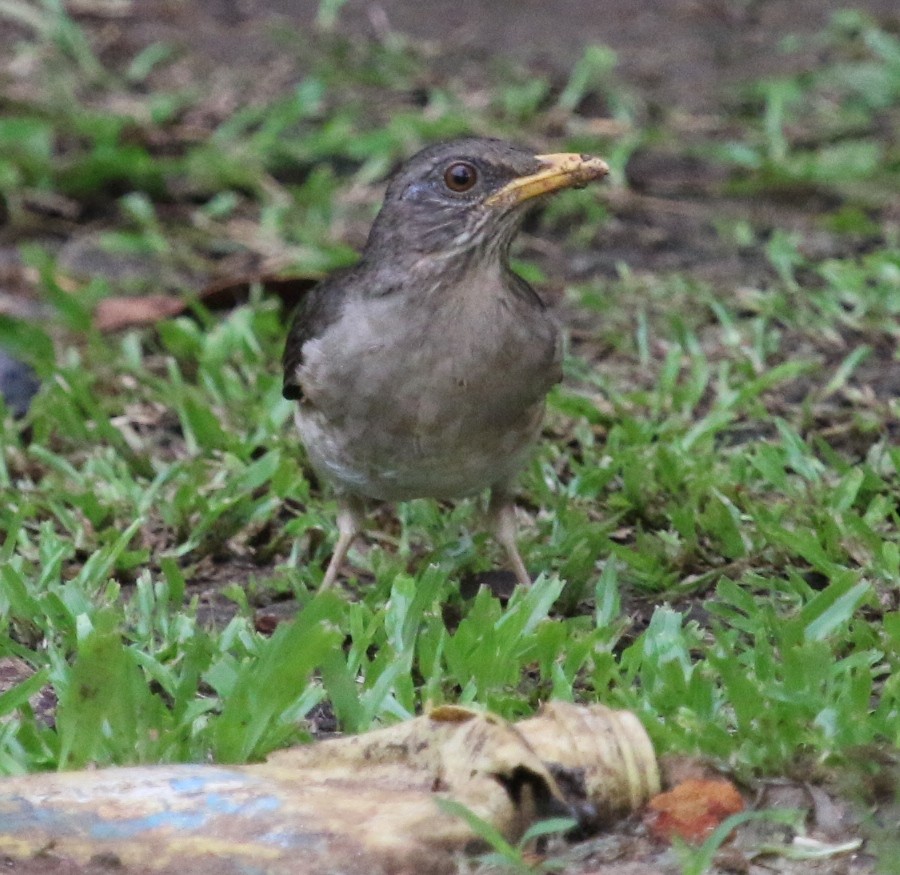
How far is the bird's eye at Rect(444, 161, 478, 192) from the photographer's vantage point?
5512mm

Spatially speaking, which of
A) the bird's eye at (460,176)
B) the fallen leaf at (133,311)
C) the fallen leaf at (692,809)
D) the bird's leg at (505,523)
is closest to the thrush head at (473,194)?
the bird's eye at (460,176)

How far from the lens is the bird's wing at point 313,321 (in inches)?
224

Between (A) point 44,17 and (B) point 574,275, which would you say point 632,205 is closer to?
(B) point 574,275

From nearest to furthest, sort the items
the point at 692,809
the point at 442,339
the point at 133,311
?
the point at 692,809 < the point at 442,339 < the point at 133,311

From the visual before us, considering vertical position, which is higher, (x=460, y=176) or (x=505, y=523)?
(x=460, y=176)

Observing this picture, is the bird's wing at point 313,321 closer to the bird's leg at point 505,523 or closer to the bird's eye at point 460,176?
the bird's eye at point 460,176

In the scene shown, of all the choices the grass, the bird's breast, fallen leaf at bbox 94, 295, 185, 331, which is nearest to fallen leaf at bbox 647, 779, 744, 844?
the grass

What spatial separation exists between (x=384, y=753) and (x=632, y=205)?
5.83m

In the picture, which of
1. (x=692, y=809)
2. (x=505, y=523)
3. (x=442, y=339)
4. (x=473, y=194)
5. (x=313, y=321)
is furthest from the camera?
(x=505, y=523)

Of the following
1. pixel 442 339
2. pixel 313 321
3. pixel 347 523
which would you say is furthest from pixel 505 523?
pixel 313 321

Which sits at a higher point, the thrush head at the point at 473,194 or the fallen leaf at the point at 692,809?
the thrush head at the point at 473,194

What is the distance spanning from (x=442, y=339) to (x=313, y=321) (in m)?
0.62

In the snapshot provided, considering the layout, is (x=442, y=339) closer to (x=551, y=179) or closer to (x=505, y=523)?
(x=551, y=179)

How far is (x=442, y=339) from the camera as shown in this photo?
538 cm
